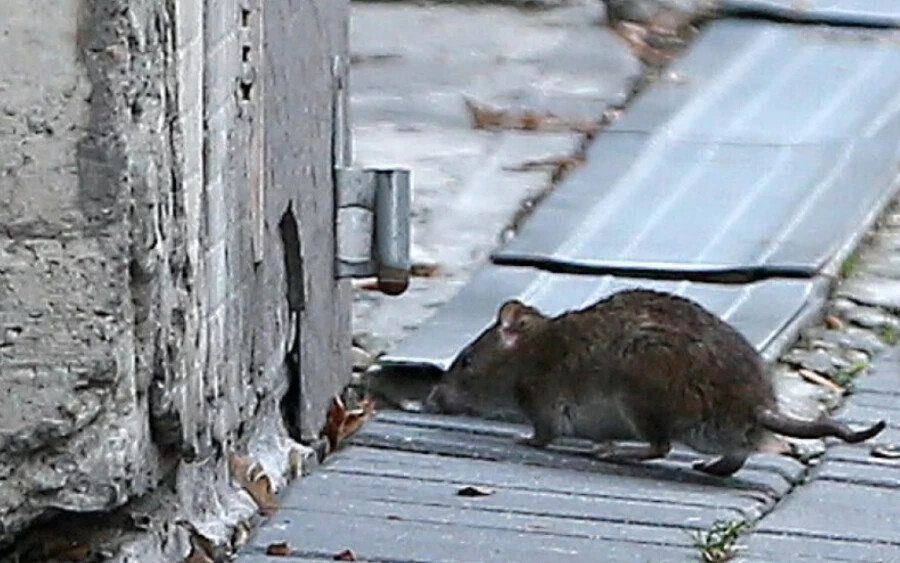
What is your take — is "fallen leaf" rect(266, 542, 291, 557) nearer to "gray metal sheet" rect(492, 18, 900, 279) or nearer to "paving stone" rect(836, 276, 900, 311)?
"gray metal sheet" rect(492, 18, 900, 279)

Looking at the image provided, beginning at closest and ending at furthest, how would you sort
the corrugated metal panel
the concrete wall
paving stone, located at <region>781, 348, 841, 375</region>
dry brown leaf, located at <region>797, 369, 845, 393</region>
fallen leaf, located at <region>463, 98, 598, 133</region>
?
1. the concrete wall
2. dry brown leaf, located at <region>797, 369, 845, 393</region>
3. paving stone, located at <region>781, 348, 841, 375</region>
4. fallen leaf, located at <region>463, 98, 598, 133</region>
5. the corrugated metal panel

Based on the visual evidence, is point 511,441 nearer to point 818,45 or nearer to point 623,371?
point 623,371

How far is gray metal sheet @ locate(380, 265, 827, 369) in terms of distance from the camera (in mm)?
5801

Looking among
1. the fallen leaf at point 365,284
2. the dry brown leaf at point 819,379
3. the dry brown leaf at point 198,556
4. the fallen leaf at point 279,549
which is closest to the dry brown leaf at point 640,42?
the fallen leaf at point 365,284

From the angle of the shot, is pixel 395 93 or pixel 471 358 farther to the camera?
pixel 395 93

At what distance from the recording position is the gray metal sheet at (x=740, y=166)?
6.45 m

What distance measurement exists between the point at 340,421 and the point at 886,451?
38.6 inches

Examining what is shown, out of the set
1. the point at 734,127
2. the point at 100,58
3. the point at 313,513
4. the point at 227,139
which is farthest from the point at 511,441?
the point at 734,127

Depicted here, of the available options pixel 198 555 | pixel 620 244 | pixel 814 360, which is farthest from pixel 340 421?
pixel 620 244

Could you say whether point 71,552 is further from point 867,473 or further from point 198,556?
point 867,473

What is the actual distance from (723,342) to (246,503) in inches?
35.5

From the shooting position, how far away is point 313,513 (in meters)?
4.71

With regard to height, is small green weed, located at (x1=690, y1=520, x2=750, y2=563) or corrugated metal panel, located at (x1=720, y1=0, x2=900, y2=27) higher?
small green weed, located at (x1=690, y1=520, x2=750, y2=563)

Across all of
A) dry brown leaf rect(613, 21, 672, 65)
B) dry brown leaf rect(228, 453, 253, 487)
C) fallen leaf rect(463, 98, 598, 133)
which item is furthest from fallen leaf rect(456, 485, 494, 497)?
dry brown leaf rect(613, 21, 672, 65)
